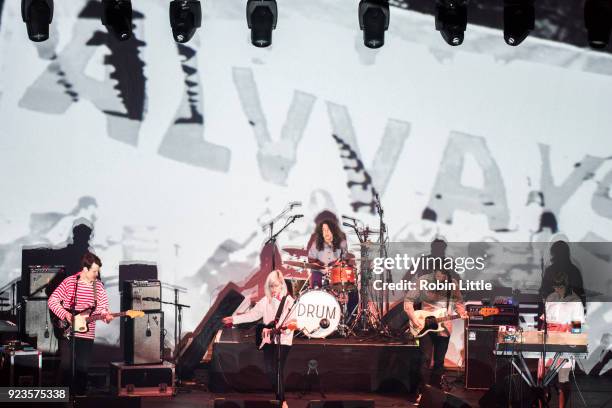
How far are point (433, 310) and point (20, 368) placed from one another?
4037 mm

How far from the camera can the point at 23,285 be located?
30.6ft

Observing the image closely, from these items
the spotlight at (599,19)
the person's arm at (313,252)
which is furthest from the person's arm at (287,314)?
the spotlight at (599,19)

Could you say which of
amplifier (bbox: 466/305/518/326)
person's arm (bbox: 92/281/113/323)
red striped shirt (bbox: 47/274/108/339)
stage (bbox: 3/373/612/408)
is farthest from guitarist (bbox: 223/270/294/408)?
amplifier (bbox: 466/305/518/326)

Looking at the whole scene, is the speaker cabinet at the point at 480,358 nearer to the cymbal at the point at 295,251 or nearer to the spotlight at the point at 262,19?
the cymbal at the point at 295,251

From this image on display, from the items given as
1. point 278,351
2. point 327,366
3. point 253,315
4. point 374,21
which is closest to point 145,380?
point 253,315

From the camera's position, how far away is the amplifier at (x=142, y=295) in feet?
29.3

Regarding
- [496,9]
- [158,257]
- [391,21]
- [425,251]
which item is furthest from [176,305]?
[496,9]

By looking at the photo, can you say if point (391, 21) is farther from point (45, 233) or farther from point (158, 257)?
point (45, 233)

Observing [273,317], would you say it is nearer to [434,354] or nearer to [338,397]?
[338,397]

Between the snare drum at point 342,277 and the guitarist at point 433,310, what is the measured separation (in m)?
0.60

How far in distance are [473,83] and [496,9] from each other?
829mm

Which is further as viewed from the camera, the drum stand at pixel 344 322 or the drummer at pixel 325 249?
the drummer at pixel 325 249

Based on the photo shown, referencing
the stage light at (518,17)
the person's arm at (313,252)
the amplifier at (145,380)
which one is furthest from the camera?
the person's arm at (313,252)

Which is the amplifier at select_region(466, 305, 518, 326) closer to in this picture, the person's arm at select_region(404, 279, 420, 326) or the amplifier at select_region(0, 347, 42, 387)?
the person's arm at select_region(404, 279, 420, 326)
